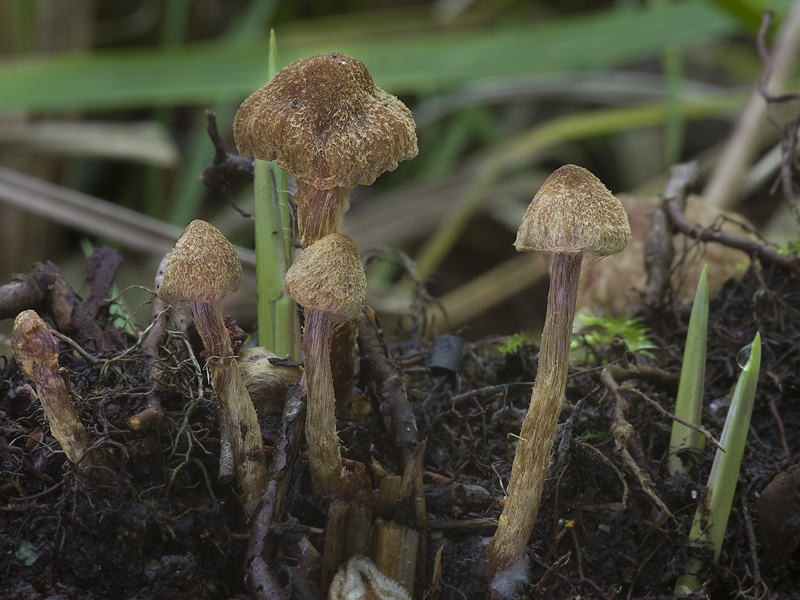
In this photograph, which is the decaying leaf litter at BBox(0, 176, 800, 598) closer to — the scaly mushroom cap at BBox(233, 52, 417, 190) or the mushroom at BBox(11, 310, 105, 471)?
the mushroom at BBox(11, 310, 105, 471)

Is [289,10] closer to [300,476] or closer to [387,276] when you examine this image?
[387,276]

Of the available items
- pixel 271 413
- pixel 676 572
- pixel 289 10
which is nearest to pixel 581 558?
pixel 676 572

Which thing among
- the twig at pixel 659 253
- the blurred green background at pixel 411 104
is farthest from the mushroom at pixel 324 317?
the blurred green background at pixel 411 104

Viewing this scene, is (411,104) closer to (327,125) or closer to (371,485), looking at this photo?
(327,125)

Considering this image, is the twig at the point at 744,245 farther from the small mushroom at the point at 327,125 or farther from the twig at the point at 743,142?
the twig at the point at 743,142

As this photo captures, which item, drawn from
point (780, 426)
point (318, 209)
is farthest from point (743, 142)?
point (318, 209)
